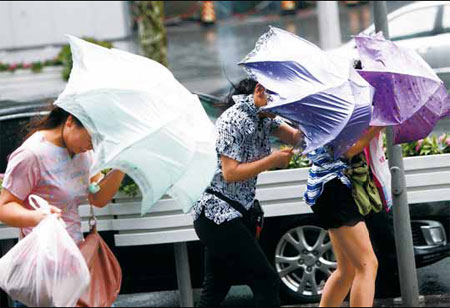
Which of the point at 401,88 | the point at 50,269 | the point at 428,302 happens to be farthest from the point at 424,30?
the point at 50,269

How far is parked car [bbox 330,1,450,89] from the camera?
28.7 feet

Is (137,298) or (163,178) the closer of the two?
(163,178)

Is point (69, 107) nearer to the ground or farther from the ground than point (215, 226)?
farther from the ground

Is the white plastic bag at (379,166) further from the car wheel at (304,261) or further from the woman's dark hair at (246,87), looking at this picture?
the car wheel at (304,261)

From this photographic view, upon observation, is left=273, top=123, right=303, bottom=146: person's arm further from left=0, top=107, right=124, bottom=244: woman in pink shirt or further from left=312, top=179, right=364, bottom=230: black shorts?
left=0, top=107, right=124, bottom=244: woman in pink shirt

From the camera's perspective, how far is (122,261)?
7504mm

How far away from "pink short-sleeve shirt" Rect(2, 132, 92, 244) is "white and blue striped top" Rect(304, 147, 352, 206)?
51.7 inches

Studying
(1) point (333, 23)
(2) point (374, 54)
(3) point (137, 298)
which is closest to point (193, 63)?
(1) point (333, 23)

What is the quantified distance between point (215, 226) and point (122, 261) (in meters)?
1.86

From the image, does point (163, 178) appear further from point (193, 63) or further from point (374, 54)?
point (193, 63)

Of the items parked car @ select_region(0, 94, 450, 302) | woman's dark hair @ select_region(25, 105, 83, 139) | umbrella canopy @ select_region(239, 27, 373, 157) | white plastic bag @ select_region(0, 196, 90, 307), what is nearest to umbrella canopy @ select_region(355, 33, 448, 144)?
umbrella canopy @ select_region(239, 27, 373, 157)

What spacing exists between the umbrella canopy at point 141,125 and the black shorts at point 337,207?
0.95 metres

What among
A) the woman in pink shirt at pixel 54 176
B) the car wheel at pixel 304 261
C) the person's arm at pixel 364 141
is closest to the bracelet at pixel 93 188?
the woman in pink shirt at pixel 54 176

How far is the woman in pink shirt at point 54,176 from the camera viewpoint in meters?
5.02
